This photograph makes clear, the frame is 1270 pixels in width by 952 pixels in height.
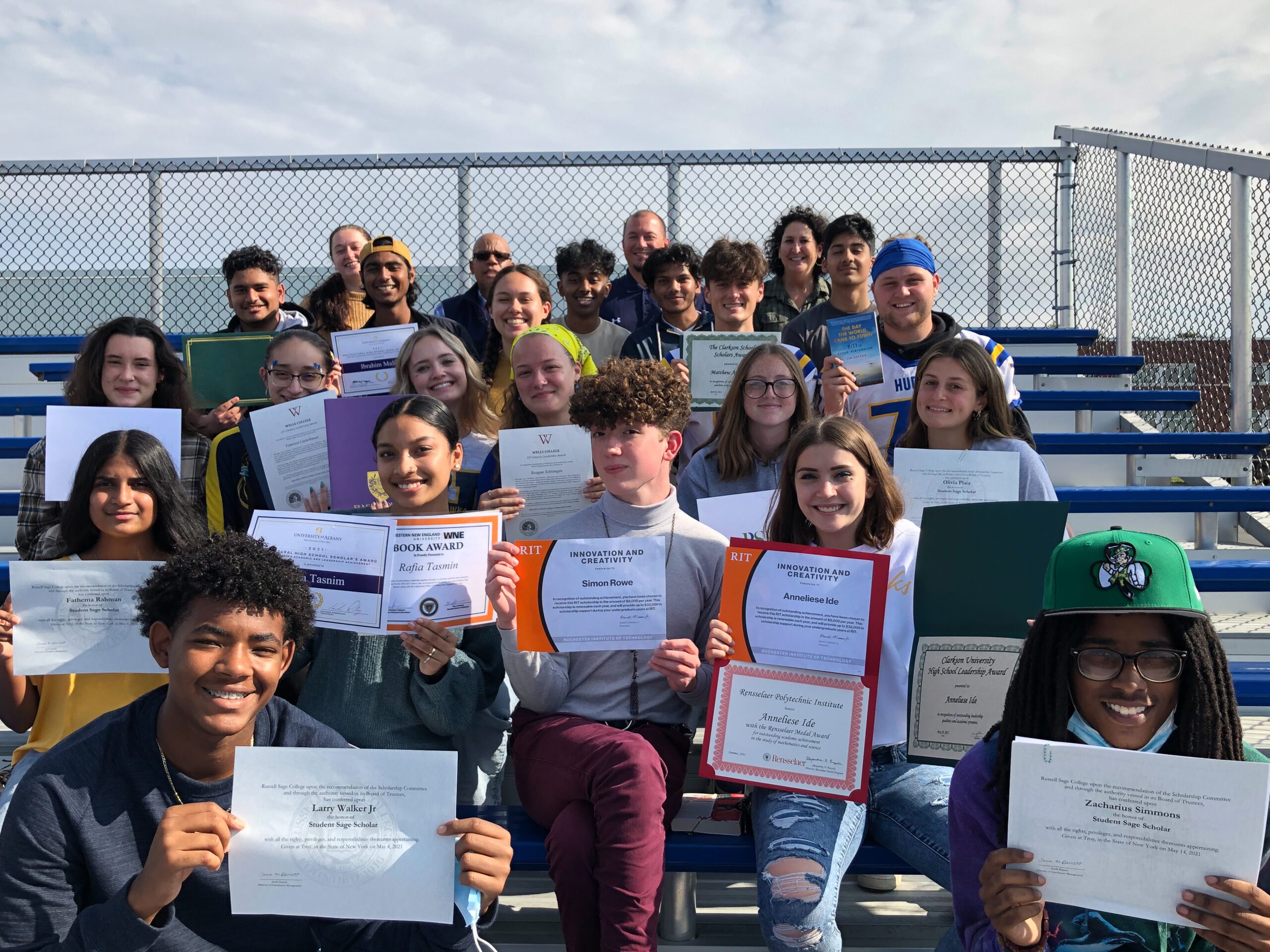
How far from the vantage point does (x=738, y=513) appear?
3.42 meters

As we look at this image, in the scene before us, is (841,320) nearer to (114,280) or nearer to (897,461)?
(897,461)

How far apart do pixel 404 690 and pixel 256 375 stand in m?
2.10

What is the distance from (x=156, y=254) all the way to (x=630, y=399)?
18.5 feet

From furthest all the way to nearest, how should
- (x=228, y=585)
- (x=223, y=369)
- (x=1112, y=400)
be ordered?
(x=1112, y=400), (x=223, y=369), (x=228, y=585)

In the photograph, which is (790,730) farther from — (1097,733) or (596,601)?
(1097,733)

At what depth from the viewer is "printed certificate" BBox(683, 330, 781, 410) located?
448cm

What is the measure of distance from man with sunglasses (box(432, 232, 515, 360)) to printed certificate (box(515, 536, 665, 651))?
127 inches

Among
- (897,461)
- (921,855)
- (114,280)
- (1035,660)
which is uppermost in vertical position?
(114,280)

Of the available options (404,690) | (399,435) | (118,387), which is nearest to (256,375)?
(118,387)

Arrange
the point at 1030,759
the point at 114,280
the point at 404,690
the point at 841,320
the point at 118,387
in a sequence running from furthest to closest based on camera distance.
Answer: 1. the point at 114,280
2. the point at 841,320
3. the point at 118,387
4. the point at 404,690
5. the point at 1030,759

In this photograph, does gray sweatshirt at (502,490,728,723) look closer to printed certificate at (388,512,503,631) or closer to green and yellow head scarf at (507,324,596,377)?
printed certificate at (388,512,503,631)

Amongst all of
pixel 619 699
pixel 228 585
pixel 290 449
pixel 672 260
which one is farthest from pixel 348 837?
pixel 672 260

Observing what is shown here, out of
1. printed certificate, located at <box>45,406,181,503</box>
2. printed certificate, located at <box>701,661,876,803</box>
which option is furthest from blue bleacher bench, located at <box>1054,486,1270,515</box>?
printed certificate, located at <box>45,406,181,503</box>

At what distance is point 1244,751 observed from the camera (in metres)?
1.88
